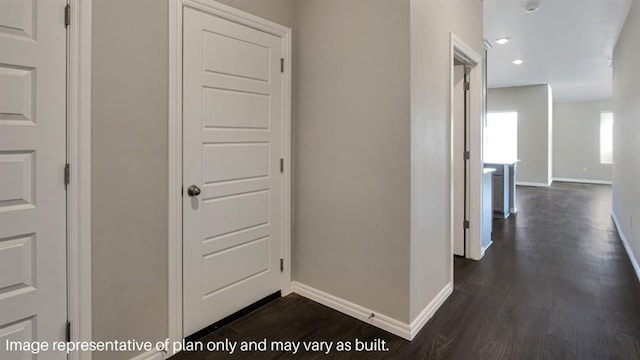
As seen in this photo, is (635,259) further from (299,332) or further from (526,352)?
(299,332)

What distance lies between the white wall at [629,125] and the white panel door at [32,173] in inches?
174

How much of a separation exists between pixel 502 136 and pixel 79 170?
9.79m

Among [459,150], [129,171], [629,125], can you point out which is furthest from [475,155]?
[129,171]

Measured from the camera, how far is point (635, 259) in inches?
130

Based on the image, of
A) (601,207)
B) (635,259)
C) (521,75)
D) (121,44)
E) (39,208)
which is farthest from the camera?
(521,75)

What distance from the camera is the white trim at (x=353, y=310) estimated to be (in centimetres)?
218

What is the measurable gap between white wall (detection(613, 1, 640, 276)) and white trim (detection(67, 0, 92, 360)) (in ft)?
14.1

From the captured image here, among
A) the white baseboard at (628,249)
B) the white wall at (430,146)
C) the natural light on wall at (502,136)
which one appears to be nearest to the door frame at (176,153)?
the white wall at (430,146)


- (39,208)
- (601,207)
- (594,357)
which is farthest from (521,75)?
(39,208)

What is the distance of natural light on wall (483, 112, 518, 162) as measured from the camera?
9.01m

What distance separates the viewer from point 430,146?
2.38 metres

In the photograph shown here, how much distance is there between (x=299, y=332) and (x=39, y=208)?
5.13 feet

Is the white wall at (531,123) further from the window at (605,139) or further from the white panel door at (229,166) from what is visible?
the white panel door at (229,166)

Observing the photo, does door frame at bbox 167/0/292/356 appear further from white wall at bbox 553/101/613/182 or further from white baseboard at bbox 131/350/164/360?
white wall at bbox 553/101/613/182
